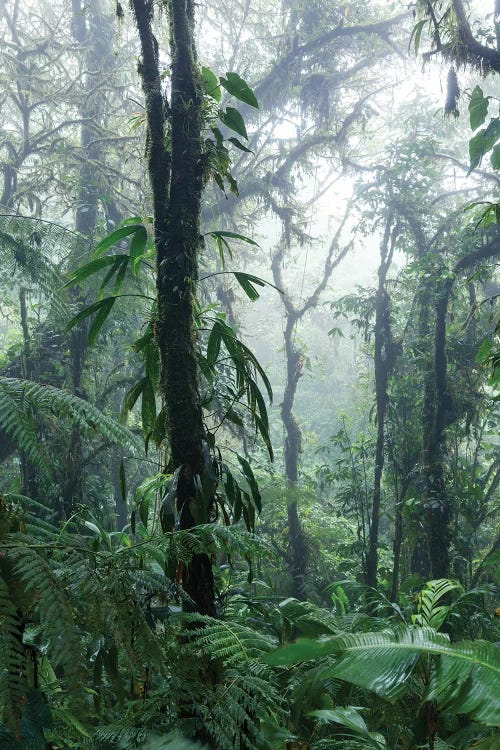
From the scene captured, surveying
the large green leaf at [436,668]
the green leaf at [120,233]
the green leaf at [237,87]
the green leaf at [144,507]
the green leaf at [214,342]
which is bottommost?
the large green leaf at [436,668]

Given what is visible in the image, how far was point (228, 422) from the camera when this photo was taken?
803cm

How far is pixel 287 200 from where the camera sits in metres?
11.0

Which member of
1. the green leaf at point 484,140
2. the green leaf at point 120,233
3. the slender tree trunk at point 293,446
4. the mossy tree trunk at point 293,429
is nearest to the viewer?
the green leaf at point 120,233

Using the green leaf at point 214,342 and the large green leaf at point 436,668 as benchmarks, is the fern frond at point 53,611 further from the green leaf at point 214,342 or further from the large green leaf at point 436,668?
the green leaf at point 214,342

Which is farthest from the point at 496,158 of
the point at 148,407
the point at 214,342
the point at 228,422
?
the point at 228,422

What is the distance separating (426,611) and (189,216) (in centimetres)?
170

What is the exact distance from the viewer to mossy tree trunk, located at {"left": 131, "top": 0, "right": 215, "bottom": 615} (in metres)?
1.72

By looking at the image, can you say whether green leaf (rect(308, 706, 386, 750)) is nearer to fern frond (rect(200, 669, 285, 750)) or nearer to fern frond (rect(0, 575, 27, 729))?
fern frond (rect(200, 669, 285, 750))

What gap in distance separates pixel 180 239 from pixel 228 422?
627 centimetres

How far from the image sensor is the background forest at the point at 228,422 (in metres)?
1.22

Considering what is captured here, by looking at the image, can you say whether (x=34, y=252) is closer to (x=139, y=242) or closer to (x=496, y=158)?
(x=139, y=242)

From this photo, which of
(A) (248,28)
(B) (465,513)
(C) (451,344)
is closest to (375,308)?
(C) (451,344)

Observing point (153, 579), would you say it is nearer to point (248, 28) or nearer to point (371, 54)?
point (371, 54)

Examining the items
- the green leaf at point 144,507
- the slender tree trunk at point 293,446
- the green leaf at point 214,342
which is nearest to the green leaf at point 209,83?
the green leaf at point 214,342
